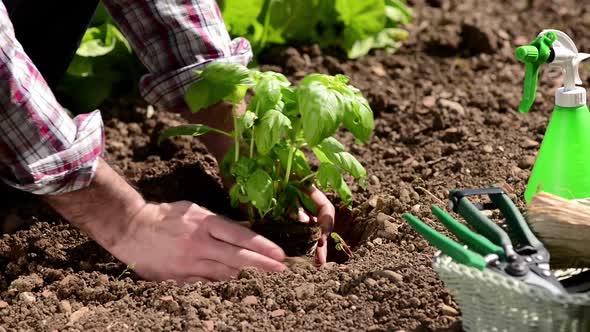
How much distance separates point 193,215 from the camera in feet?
7.00

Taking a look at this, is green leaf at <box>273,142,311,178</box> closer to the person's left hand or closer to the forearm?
the person's left hand

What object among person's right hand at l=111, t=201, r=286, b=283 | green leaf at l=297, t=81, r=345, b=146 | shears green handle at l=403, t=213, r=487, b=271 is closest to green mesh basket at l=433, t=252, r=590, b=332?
shears green handle at l=403, t=213, r=487, b=271

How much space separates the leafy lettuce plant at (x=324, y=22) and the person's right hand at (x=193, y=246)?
113 cm

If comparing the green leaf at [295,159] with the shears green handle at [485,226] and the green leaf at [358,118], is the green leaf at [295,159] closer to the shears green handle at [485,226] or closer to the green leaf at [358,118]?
the green leaf at [358,118]

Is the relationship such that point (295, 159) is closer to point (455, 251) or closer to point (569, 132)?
point (569, 132)

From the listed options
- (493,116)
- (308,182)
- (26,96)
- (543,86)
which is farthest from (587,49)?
(26,96)

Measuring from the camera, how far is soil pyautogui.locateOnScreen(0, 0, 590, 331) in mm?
1943

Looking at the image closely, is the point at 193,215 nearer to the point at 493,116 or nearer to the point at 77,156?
the point at 77,156

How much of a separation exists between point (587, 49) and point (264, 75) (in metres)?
1.69

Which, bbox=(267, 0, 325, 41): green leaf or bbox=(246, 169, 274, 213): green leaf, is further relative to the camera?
bbox=(267, 0, 325, 41): green leaf

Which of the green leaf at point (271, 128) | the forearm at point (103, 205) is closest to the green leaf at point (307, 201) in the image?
the green leaf at point (271, 128)

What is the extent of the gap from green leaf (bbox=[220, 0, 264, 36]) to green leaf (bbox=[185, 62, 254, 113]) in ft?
2.88

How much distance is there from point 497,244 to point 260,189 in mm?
622

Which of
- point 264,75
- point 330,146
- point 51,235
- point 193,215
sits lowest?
point 51,235
